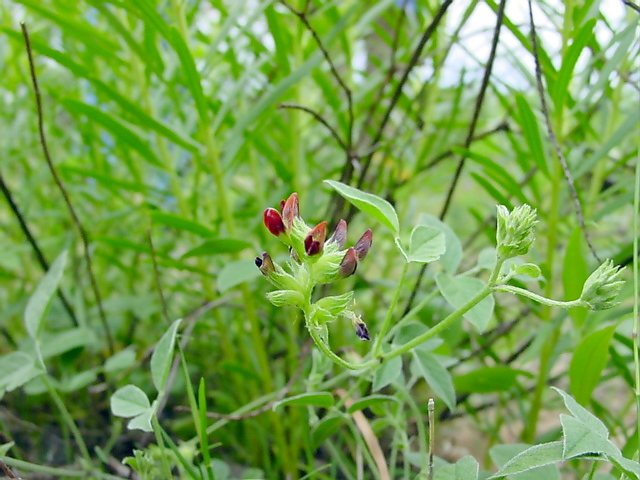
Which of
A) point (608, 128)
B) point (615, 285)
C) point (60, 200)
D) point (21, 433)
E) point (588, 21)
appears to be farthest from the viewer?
point (60, 200)

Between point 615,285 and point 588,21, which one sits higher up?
point 588,21

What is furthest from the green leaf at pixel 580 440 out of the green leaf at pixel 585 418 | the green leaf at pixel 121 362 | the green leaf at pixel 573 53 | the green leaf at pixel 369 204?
the green leaf at pixel 121 362

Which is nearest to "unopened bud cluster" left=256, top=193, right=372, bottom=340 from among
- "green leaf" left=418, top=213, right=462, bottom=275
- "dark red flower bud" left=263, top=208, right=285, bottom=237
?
"dark red flower bud" left=263, top=208, right=285, bottom=237

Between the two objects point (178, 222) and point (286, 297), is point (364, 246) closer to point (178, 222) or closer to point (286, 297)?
point (286, 297)

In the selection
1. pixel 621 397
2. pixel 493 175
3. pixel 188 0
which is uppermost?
pixel 188 0

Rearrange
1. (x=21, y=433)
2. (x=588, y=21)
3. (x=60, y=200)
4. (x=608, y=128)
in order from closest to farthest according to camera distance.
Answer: (x=588, y=21) < (x=608, y=128) < (x=21, y=433) < (x=60, y=200)

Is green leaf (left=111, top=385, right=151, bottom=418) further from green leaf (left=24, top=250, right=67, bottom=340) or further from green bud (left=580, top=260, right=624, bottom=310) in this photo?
green bud (left=580, top=260, right=624, bottom=310)

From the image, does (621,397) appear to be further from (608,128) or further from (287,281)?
(287,281)

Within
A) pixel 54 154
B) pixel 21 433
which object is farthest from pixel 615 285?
pixel 54 154

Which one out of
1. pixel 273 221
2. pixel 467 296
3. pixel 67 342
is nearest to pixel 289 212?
pixel 273 221
